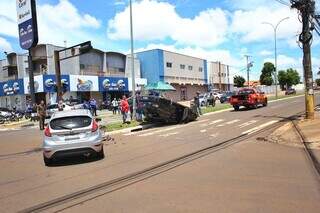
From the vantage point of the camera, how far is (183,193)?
8086 millimetres

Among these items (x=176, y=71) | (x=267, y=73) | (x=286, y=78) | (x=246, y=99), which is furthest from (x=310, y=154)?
(x=286, y=78)

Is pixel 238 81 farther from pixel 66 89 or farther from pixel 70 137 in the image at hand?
pixel 70 137

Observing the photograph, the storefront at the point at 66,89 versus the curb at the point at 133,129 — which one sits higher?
the storefront at the point at 66,89

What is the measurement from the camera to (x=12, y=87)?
5712cm

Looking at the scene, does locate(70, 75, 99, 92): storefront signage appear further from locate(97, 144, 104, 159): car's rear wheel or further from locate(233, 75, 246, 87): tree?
locate(233, 75, 246, 87): tree

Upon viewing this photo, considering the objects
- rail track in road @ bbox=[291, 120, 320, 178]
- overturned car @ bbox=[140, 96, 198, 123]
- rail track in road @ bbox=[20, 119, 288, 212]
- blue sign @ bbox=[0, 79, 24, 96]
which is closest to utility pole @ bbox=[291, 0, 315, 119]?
rail track in road @ bbox=[291, 120, 320, 178]

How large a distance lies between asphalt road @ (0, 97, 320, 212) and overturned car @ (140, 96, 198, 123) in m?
8.78

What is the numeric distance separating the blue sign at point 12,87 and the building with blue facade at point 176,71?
24.5 m

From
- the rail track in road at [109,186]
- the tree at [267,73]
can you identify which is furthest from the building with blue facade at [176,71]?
the rail track in road at [109,186]

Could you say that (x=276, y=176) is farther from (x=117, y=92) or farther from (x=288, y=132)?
(x=117, y=92)

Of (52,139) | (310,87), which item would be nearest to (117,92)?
(310,87)

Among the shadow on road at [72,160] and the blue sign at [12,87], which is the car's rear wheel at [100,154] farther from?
the blue sign at [12,87]

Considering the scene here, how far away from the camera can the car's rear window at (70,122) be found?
1321 cm

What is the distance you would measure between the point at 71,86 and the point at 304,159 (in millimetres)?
45383
